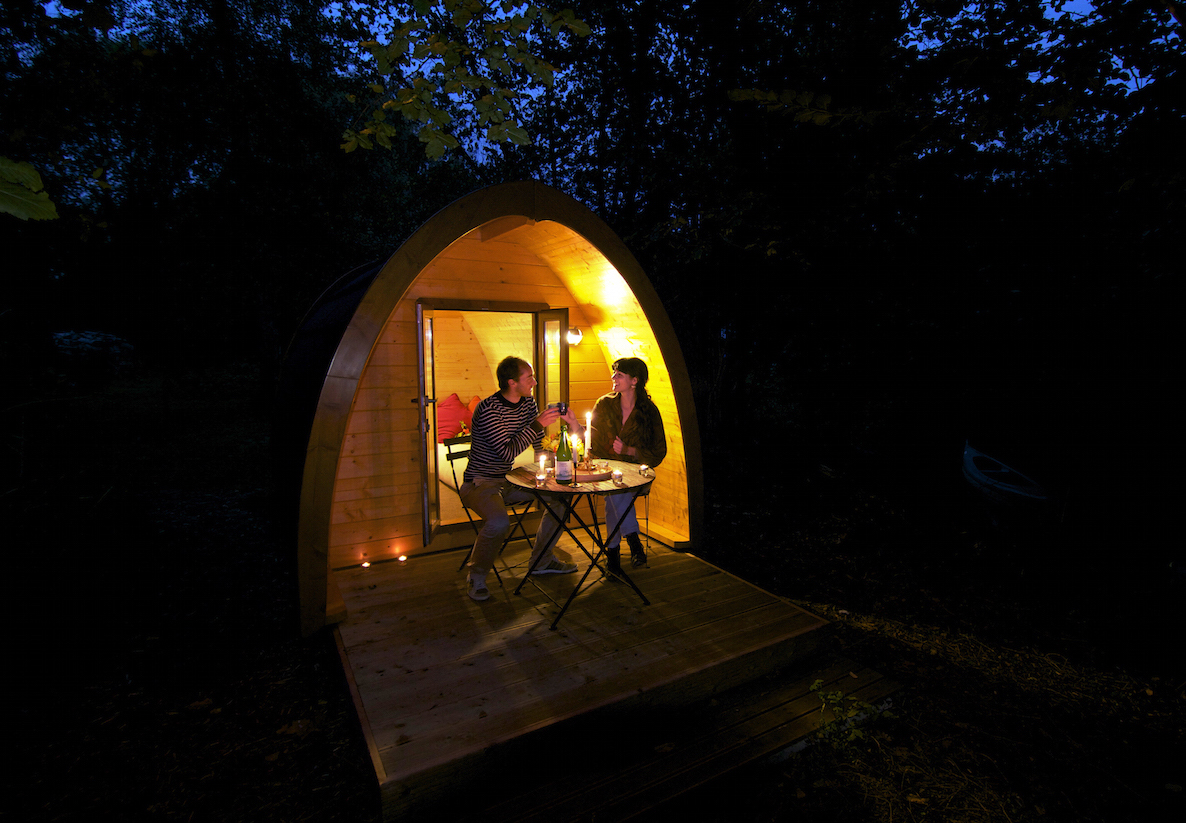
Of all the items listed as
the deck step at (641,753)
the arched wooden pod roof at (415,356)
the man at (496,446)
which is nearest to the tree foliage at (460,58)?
the arched wooden pod roof at (415,356)

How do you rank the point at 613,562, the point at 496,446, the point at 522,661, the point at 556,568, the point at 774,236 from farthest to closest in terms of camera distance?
the point at 774,236 < the point at 556,568 < the point at 613,562 < the point at 496,446 < the point at 522,661

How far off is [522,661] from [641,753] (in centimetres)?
92

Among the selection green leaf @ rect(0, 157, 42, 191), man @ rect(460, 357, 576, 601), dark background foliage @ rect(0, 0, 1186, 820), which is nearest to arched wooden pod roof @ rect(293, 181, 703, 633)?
man @ rect(460, 357, 576, 601)

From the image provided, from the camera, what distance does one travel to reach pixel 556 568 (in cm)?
460

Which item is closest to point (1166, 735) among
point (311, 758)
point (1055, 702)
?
point (1055, 702)

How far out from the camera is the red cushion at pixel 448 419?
6117mm

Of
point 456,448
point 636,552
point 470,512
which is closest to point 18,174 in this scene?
point 470,512

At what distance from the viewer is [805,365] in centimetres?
833

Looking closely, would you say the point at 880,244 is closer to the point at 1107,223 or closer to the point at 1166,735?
the point at 1107,223

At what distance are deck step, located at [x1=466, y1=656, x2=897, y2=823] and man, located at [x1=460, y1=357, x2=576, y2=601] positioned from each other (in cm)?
155

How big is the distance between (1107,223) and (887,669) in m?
5.04

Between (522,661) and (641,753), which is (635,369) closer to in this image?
(522,661)

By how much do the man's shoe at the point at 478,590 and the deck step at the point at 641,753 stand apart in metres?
1.58

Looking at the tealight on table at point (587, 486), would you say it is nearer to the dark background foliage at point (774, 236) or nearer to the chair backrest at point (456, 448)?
the chair backrest at point (456, 448)
